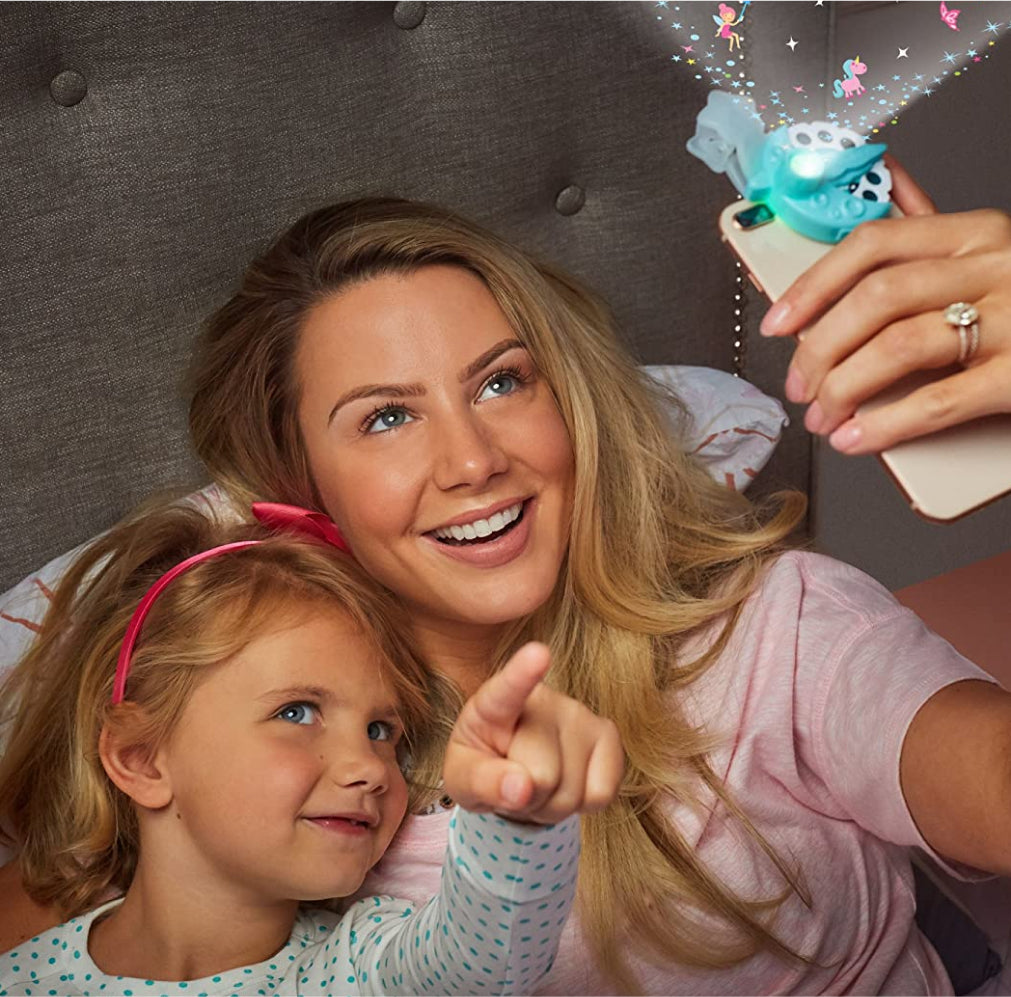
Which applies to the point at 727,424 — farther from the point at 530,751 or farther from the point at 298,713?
the point at 530,751

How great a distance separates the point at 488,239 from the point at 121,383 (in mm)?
470

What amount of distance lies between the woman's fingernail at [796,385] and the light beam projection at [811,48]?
38.5 inches

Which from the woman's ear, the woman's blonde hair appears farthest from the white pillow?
the woman's ear

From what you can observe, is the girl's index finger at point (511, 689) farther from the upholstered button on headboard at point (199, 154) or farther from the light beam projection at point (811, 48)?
the light beam projection at point (811, 48)

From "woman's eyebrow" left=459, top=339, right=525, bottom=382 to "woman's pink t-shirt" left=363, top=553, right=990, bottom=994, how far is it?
1.08 ft

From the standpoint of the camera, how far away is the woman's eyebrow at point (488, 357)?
4.05 feet

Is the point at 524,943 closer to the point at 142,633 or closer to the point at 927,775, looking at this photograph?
the point at 927,775

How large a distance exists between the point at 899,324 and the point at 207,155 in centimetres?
97

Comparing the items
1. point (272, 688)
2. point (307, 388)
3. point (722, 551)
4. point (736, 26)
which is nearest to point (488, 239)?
point (307, 388)

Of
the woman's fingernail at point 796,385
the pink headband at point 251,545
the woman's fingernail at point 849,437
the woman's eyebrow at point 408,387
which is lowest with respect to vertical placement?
the pink headband at point 251,545

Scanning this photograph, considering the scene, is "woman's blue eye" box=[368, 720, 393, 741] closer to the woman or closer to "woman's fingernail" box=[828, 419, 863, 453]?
the woman

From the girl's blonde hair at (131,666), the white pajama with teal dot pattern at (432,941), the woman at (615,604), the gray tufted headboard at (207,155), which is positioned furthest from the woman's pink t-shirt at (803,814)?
the gray tufted headboard at (207,155)

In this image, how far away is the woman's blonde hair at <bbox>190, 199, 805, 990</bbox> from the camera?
1189 mm

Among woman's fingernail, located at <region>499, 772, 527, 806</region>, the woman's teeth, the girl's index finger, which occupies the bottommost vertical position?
the woman's teeth
